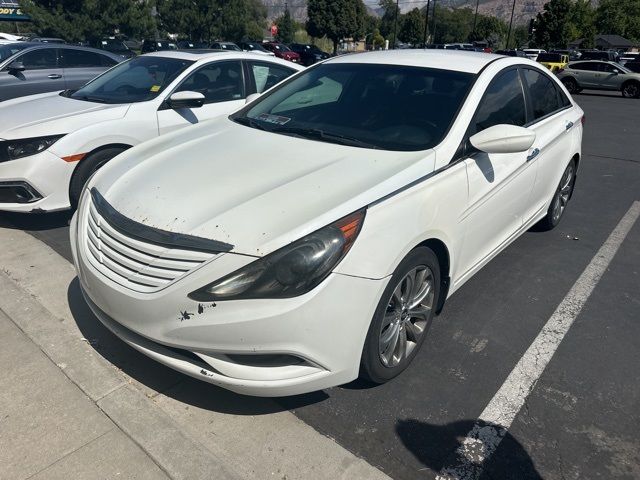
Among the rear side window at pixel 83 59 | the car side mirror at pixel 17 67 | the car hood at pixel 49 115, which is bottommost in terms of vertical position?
the car hood at pixel 49 115

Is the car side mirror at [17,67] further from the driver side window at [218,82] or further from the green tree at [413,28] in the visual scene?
the green tree at [413,28]

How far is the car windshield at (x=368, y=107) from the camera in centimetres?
313

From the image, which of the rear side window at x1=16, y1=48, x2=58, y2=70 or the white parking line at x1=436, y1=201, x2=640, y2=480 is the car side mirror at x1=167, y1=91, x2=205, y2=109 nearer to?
the white parking line at x1=436, y1=201, x2=640, y2=480

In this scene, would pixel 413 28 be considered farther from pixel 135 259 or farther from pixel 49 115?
pixel 135 259

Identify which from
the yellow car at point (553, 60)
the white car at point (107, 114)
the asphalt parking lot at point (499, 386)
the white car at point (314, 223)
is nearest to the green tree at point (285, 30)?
the yellow car at point (553, 60)

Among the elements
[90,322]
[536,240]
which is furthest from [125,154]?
[536,240]

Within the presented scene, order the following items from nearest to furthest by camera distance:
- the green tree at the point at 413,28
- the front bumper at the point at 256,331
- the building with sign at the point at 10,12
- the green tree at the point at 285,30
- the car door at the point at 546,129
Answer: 1. the front bumper at the point at 256,331
2. the car door at the point at 546,129
3. the building with sign at the point at 10,12
4. the green tree at the point at 285,30
5. the green tree at the point at 413,28

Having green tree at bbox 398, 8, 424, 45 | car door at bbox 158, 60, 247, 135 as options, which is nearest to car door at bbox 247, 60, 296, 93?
car door at bbox 158, 60, 247, 135

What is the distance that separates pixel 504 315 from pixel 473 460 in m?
1.41

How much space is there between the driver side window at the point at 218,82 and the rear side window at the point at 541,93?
2.96m

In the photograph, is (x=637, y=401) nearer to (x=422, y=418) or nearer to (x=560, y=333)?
(x=560, y=333)

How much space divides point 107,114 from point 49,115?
1.59 ft

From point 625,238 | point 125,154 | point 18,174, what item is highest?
point 125,154

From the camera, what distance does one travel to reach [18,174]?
14.3 feet
